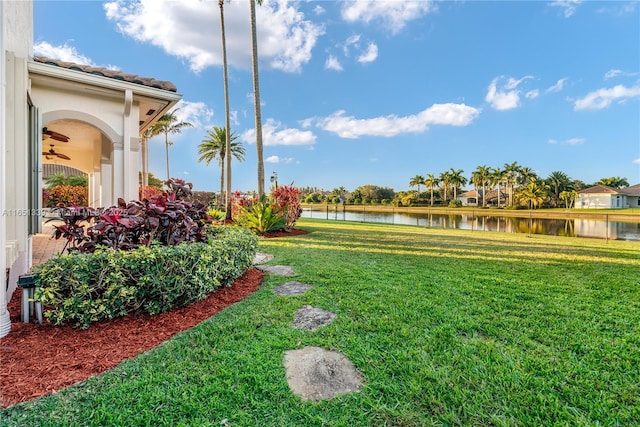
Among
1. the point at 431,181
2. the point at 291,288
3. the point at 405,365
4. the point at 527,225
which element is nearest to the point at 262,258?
the point at 291,288

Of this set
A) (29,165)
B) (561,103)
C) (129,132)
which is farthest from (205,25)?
(561,103)

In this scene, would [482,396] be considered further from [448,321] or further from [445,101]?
[445,101]

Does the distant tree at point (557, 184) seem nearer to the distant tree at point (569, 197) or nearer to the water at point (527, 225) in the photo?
the distant tree at point (569, 197)

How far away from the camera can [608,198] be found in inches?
1683

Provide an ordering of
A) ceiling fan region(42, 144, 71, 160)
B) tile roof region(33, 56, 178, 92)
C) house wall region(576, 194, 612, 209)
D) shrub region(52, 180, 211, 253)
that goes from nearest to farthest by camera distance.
Result: 1. shrub region(52, 180, 211, 253)
2. tile roof region(33, 56, 178, 92)
3. ceiling fan region(42, 144, 71, 160)
4. house wall region(576, 194, 612, 209)

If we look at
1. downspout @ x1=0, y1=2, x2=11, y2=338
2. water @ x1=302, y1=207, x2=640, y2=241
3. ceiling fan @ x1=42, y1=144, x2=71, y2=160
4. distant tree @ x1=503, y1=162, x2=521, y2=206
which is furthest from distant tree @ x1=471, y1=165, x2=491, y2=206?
downspout @ x1=0, y1=2, x2=11, y2=338

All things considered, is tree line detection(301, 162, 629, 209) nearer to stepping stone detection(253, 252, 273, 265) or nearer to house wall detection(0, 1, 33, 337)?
stepping stone detection(253, 252, 273, 265)

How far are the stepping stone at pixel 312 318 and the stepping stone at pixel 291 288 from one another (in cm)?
54

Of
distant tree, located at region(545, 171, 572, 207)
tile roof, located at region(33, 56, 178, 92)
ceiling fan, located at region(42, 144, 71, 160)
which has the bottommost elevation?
ceiling fan, located at region(42, 144, 71, 160)

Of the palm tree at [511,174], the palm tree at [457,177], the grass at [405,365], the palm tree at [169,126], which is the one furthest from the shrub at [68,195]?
the palm tree at [511,174]

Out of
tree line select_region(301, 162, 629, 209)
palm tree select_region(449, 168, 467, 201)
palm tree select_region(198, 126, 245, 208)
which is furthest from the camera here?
palm tree select_region(449, 168, 467, 201)

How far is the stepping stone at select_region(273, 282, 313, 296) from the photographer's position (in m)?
3.62

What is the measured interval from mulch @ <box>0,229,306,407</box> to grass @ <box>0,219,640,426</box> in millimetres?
167

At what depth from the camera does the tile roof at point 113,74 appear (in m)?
4.50
